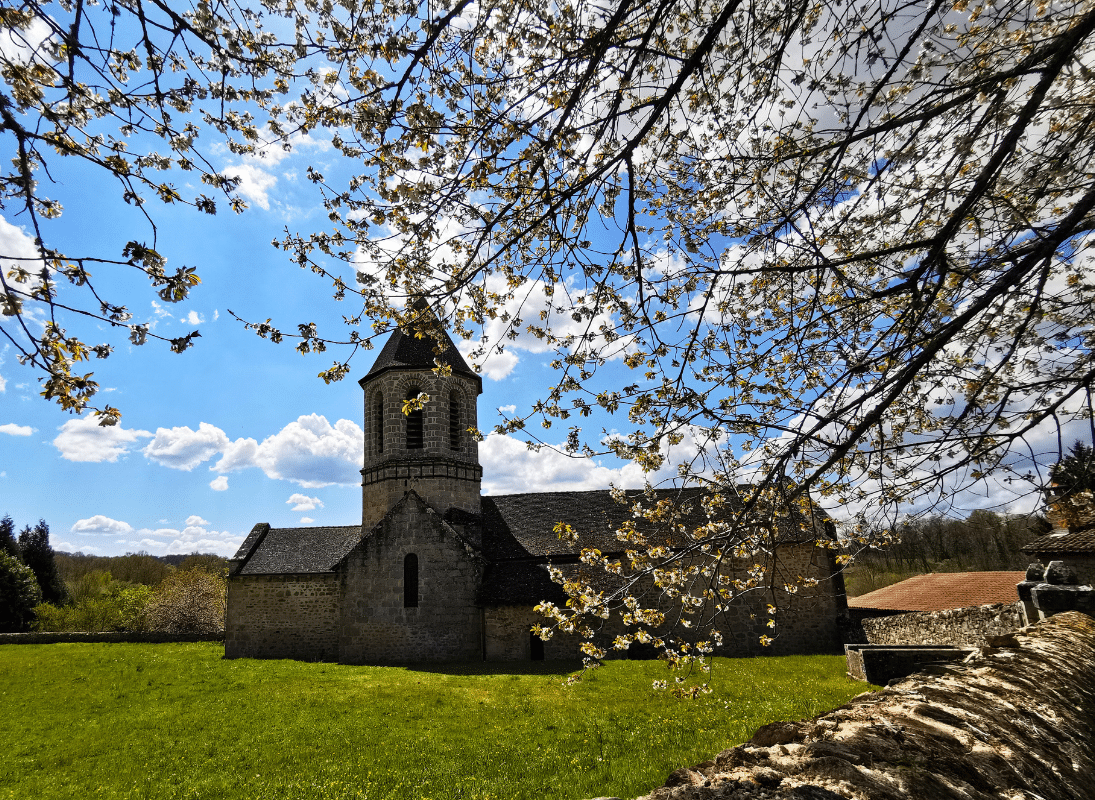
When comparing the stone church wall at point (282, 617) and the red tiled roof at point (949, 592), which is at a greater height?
the stone church wall at point (282, 617)

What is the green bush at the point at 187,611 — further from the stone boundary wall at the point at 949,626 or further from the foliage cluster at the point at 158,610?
the stone boundary wall at the point at 949,626

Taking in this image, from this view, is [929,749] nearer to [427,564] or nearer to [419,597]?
[427,564]

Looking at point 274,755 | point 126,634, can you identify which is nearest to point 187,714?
point 274,755

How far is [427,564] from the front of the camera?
1806 cm

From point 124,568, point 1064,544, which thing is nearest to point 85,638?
point 1064,544

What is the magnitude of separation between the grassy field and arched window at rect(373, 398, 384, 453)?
7.72 meters

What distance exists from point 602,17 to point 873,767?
14.2 ft

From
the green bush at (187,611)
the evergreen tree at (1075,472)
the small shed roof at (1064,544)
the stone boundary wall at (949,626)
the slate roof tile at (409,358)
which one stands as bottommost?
the stone boundary wall at (949,626)

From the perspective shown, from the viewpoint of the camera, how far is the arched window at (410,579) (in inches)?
714

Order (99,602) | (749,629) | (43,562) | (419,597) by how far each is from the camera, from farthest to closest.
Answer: (43,562) < (99,602) < (749,629) < (419,597)

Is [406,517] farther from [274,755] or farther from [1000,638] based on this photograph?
[1000,638]

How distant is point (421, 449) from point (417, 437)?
1.60 ft

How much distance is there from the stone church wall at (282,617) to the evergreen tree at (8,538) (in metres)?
25.3

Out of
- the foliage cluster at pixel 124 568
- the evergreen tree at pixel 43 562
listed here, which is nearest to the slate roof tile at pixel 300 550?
the evergreen tree at pixel 43 562
